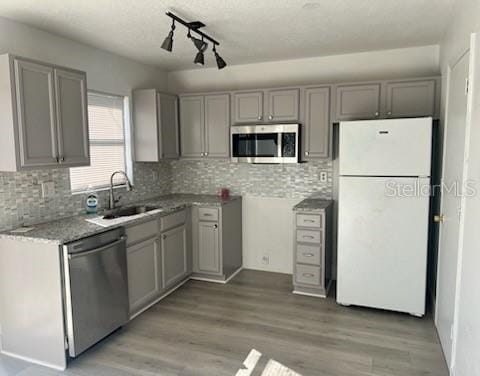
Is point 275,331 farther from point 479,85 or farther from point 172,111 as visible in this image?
point 172,111

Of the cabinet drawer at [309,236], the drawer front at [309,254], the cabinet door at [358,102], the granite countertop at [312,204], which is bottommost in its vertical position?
the drawer front at [309,254]

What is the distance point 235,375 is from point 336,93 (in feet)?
9.12

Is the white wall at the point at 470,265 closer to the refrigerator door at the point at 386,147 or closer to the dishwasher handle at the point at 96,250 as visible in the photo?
the refrigerator door at the point at 386,147

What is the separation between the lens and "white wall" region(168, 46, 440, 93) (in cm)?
372

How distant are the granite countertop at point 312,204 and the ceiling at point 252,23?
1.62 m

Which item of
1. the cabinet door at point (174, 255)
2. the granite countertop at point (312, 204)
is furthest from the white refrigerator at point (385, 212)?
the cabinet door at point (174, 255)

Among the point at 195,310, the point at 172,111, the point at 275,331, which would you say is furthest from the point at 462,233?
the point at 172,111

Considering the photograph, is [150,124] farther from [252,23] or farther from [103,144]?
[252,23]

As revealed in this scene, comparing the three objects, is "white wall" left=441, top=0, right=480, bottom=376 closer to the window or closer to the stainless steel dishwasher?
the stainless steel dishwasher

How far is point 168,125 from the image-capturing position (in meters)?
4.23

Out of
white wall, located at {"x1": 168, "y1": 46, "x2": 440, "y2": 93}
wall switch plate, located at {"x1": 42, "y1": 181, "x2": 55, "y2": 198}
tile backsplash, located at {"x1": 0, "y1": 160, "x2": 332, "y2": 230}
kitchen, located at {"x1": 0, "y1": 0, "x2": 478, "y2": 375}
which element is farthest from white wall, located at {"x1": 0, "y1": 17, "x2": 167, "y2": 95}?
wall switch plate, located at {"x1": 42, "y1": 181, "x2": 55, "y2": 198}

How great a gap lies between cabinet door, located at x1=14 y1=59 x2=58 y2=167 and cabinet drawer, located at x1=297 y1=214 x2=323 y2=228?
2.29 m

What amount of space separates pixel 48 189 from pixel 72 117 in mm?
670

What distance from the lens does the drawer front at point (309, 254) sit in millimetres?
3663
